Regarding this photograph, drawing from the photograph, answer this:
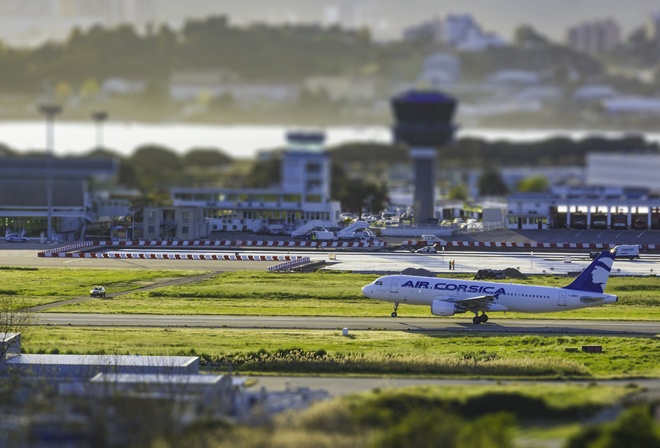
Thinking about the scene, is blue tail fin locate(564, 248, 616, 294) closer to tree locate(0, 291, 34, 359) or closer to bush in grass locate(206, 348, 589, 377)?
bush in grass locate(206, 348, 589, 377)

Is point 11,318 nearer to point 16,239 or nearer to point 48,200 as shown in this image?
point 16,239

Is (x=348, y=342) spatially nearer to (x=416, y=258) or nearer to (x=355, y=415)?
(x=355, y=415)

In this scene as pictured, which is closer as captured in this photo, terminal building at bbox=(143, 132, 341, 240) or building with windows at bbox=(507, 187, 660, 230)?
building with windows at bbox=(507, 187, 660, 230)

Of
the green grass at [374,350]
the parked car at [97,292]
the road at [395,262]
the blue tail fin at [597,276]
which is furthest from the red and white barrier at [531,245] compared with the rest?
the green grass at [374,350]

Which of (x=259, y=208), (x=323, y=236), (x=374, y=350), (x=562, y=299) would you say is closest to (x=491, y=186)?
(x=259, y=208)

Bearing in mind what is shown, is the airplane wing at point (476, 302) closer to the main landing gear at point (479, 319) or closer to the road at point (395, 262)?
the main landing gear at point (479, 319)

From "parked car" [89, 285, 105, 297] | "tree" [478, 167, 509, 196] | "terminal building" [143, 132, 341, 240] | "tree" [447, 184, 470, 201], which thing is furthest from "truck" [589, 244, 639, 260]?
"tree" [478, 167, 509, 196]
